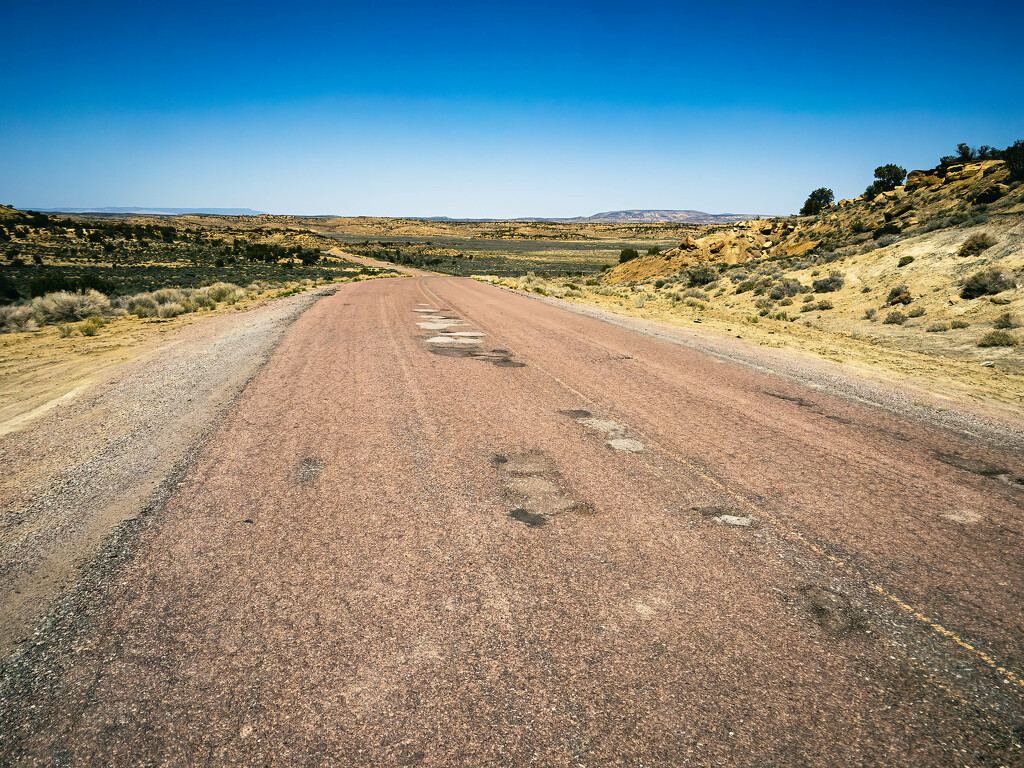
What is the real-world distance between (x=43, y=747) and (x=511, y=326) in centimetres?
1334

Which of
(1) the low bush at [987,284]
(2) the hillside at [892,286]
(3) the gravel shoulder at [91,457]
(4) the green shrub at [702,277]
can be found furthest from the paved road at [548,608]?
(4) the green shrub at [702,277]

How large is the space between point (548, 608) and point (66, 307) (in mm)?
23800

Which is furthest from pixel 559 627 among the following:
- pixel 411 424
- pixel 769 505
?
pixel 411 424

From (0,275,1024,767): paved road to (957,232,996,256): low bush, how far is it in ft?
55.4

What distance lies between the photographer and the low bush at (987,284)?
15000 millimetres

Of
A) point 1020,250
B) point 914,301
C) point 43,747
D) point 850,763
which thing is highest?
point 1020,250

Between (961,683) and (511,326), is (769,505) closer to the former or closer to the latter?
(961,683)

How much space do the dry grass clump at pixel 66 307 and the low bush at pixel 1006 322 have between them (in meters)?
29.5

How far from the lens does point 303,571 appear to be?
3.63 m

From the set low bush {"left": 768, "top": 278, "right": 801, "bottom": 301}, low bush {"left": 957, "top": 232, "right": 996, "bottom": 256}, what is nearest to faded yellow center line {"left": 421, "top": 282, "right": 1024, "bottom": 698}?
low bush {"left": 768, "top": 278, "right": 801, "bottom": 301}

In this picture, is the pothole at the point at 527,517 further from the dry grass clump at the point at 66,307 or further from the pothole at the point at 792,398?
the dry grass clump at the point at 66,307

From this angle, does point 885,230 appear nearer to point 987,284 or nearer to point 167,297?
point 987,284

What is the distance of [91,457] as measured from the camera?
5.77 meters

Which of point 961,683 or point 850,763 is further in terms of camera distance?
point 961,683
